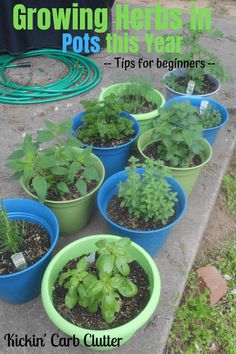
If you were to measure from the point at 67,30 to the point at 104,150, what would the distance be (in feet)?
5.76

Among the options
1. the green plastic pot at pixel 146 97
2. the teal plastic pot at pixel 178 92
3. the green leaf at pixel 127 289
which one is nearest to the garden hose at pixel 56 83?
the green plastic pot at pixel 146 97

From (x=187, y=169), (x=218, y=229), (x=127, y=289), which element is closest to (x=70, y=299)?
(x=127, y=289)

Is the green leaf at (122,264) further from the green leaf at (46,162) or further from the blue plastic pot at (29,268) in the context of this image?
the green leaf at (46,162)

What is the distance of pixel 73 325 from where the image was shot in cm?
118

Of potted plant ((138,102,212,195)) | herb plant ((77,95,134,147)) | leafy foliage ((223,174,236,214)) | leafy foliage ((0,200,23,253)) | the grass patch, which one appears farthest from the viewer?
leafy foliage ((223,174,236,214))

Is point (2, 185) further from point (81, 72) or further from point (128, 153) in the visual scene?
point (81, 72)

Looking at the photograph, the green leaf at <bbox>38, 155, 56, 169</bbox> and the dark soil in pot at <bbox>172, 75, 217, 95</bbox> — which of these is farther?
the dark soil in pot at <bbox>172, 75, 217, 95</bbox>

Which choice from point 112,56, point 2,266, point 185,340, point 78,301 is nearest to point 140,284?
→ point 78,301

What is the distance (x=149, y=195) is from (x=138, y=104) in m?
0.88

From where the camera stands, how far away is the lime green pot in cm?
117

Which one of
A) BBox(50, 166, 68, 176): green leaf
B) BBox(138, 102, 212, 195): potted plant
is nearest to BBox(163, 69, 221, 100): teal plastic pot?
BBox(138, 102, 212, 195): potted plant

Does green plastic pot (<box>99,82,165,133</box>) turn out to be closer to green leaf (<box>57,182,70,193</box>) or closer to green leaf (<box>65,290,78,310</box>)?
green leaf (<box>57,182,70,193</box>)

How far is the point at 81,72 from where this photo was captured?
9.84ft

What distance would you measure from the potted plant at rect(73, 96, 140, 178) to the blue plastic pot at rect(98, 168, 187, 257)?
0.23m
